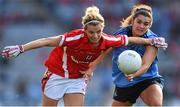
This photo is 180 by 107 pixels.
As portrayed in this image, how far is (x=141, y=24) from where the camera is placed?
8867 mm

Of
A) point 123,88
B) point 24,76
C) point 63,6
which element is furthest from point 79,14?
point 123,88

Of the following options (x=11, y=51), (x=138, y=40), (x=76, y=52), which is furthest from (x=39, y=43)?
→ (x=138, y=40)

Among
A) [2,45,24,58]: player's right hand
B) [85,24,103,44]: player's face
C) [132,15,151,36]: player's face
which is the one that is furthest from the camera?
[132,15,151,36]: player's face

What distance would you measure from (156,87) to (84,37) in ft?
4.07

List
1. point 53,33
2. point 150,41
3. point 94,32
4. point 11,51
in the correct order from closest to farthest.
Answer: point 11,51 < point 94,32 < point 150,41 < point 53,33

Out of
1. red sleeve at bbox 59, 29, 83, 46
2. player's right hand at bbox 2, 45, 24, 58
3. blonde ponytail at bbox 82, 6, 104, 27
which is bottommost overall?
player's right hand at bbox 2, 45, 24, 58

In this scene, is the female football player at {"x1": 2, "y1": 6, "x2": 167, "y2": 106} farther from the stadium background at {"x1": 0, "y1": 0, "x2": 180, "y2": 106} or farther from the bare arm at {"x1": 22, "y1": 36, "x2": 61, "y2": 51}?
the stadium background at {"x1": 0, "y1": 0, "x2": 180, "y2": 106}

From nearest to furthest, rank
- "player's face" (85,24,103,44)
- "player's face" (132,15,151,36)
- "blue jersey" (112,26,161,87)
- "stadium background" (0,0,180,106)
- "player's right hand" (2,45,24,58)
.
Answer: "player's right hand" (2,45,24,58) < "player's face" (85,24,103,44) < "player's face" (132,15,151,36) < "blue jersey" (112,26,161,87) < "stadium background" (0,0,180,106)

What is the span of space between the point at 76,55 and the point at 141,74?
0.90m

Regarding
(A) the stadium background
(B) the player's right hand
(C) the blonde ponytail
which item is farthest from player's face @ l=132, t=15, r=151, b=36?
(A) the stadium background

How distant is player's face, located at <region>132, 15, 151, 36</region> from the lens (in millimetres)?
8836

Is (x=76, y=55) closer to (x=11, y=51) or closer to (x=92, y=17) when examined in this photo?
(x=92, y=17)

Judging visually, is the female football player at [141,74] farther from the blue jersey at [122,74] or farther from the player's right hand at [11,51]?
the player's right hand at [11,51]

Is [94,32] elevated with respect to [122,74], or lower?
elevated
